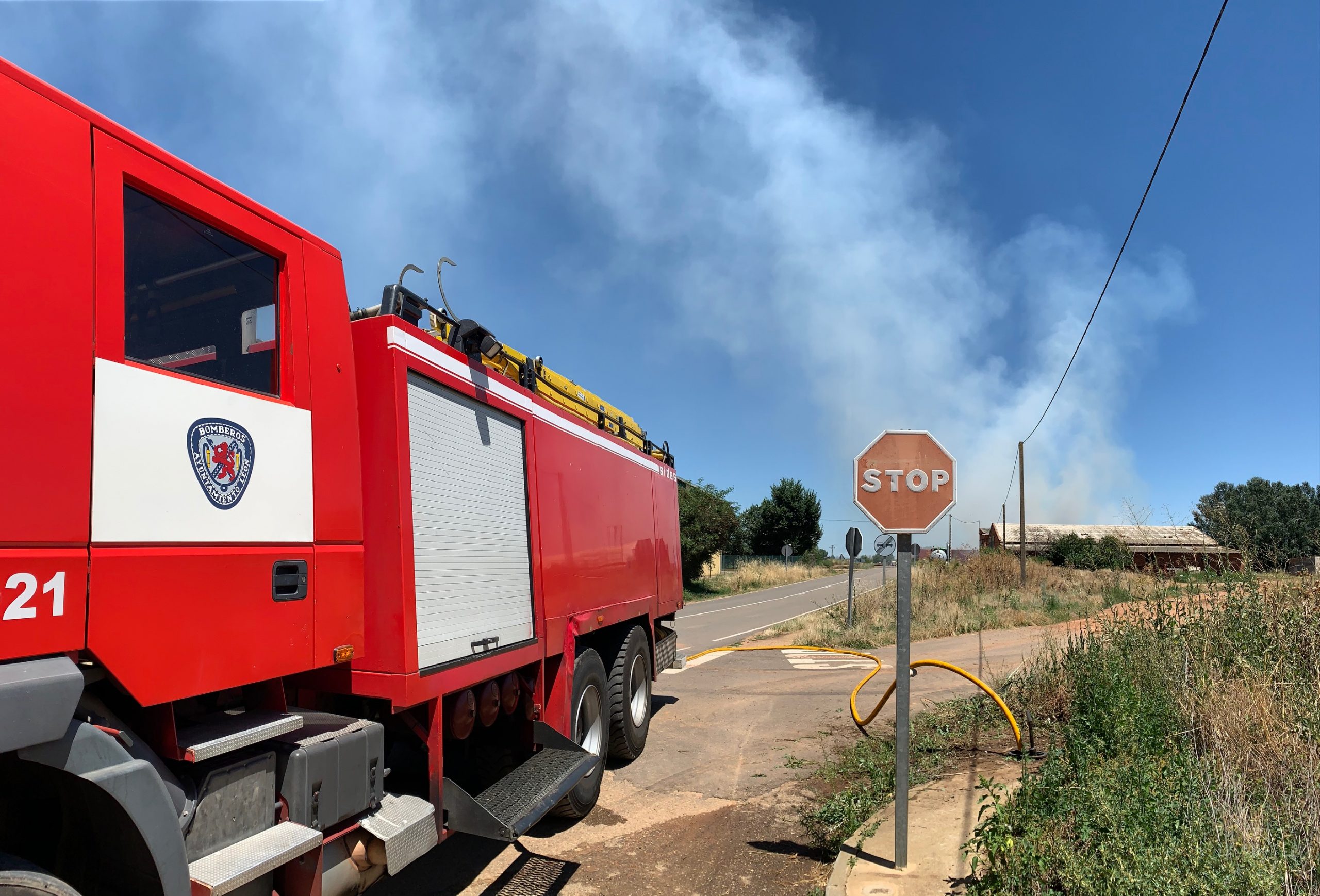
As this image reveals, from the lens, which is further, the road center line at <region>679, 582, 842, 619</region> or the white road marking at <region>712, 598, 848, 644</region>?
the road center line at <region>679, 582, 842, 619</region>

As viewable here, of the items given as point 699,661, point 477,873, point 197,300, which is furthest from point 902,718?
point 699,661

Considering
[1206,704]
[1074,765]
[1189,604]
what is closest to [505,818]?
[1074,765]

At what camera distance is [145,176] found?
277 cm

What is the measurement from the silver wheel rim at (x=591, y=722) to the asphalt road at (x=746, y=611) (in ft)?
31.8

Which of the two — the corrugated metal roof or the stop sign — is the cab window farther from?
the corrugated metal roof

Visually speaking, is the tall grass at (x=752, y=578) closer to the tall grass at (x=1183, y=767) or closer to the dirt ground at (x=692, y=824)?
the dirt ground at (x=692, y=824)

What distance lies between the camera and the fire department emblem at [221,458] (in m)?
2.79

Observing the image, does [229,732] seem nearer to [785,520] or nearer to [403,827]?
[403,827]

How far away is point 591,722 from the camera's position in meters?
6.40

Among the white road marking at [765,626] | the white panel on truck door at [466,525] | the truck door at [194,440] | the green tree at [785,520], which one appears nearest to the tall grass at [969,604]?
the white road marking at [765,626]

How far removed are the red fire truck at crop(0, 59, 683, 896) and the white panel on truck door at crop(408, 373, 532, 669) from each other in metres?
0.02

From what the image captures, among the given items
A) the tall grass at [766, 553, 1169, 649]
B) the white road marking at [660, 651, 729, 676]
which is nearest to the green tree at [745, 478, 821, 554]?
the tall grass at [766, 553, 1169, 649]

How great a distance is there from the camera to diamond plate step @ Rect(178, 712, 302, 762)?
105 inches

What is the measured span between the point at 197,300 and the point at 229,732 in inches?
63.1
